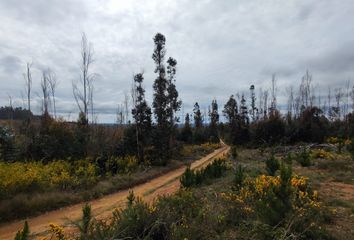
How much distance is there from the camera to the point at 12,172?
472 inches

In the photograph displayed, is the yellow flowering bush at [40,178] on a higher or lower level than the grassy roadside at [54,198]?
higher

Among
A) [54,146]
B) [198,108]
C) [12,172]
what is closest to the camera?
[12,172]

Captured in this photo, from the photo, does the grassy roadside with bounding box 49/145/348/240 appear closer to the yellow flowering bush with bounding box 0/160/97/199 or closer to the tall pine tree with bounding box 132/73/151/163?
the yellow flowering bush with bounding box 0/160/97/199

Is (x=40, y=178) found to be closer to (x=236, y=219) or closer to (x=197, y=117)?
(x=236, y=219)

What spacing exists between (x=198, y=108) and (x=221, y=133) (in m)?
9.17

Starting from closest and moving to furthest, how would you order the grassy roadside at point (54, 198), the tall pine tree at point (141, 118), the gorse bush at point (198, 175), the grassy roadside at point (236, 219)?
the grassy roadside at point (236, 219) < the grassy roadside at point (54, 198) < the gorse bush at point (198, 175) < the tall pine tree at point (141, 118)

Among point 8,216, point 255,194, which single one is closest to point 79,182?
point 8,216

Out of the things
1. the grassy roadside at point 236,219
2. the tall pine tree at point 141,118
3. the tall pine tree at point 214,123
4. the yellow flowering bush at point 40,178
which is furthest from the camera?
the tall pine tree at point 214,123

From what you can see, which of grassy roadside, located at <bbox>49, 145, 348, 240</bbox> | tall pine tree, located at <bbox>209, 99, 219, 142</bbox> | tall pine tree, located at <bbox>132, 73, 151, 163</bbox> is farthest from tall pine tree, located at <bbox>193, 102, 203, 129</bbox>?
grassy roadside, located at <bbox>49, 145, 348, 240</bbox>

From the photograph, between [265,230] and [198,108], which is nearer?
[265,230]

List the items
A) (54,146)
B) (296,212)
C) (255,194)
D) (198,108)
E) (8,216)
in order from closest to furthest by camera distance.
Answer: (296,212) → (255,194) → (8,216) → (54,146) → (198,108)

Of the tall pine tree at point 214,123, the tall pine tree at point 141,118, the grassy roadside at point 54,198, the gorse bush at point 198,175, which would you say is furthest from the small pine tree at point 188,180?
the tall pine tree at point 214,123

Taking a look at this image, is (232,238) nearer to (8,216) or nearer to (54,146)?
(8,216)

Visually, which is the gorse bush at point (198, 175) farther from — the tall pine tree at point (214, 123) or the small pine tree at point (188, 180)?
the tall pine tree at point (214, 123)
